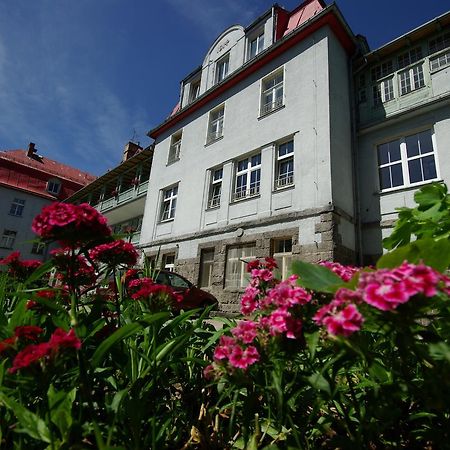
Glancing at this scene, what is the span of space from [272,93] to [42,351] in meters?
12.0

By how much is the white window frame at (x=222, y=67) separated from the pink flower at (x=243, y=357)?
14.6 meters

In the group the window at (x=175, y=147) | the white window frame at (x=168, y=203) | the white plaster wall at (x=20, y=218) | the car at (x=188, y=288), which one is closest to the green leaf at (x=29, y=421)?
the car at (x=188, y=288)

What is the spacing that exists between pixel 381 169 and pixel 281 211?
3.25 m

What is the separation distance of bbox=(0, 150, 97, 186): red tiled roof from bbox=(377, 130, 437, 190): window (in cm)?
2994

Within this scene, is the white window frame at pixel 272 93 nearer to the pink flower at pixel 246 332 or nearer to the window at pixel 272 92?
the window at pixel 272 92

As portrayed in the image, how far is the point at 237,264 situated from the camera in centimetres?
996

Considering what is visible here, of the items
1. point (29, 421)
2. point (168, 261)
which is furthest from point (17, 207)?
point (29, 421)

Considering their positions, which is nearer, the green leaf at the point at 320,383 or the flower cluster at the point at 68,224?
the green leaf at the point at 320,383

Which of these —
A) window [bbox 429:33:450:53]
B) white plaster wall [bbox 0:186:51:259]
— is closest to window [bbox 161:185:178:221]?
window [bbox 429:33:450:53]

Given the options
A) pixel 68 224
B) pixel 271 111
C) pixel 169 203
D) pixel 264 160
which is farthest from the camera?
pixel 169 203

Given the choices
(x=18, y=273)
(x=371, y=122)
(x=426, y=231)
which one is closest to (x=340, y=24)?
(x=371, y=122)

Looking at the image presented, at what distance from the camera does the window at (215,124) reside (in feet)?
42.3

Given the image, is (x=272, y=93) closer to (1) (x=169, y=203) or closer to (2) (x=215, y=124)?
(2) (x=215, y=124)

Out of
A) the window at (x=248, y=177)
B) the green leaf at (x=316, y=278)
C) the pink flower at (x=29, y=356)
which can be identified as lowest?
the pink flower at (x=29, y=356)
